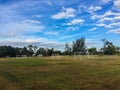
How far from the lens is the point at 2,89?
1473 cm

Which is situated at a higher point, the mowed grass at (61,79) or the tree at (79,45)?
the tree at (79,45)

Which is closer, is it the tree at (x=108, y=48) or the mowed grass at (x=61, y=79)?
the mowed grass at (x=61, y=79)

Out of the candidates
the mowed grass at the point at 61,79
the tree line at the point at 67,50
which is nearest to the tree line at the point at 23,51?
the tree line at the point at 67,50

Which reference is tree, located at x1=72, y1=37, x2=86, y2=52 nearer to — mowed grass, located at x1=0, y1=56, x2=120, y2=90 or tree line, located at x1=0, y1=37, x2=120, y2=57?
tree line, located at x1=0, y1=37, x2=120, y2=57

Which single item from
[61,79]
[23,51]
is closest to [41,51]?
[23,51]

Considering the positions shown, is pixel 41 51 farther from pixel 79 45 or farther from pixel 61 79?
pixel 61 79

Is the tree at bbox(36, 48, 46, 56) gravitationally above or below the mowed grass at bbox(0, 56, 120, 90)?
above

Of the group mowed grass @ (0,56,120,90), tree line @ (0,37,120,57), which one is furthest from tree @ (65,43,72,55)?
mowed grass @ (0,56,120,90)

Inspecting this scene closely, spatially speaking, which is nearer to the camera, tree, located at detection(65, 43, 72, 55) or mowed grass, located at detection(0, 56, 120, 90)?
mowed grass, located at detection(0, 56, 120, 90)

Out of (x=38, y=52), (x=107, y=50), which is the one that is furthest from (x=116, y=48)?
(x=38, y=52)

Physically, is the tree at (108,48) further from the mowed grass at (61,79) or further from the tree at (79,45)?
the mowed grass at (61,79)

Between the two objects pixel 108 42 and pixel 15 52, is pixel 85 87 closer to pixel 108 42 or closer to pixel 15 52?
pixel 108 42

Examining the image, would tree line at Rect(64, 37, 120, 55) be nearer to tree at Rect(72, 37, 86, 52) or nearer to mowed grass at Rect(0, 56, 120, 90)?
tree at Rect(72, 37, 86, 52)

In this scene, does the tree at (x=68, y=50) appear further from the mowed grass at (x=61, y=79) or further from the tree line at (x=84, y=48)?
the mowed grass at (x=61, y=79)
